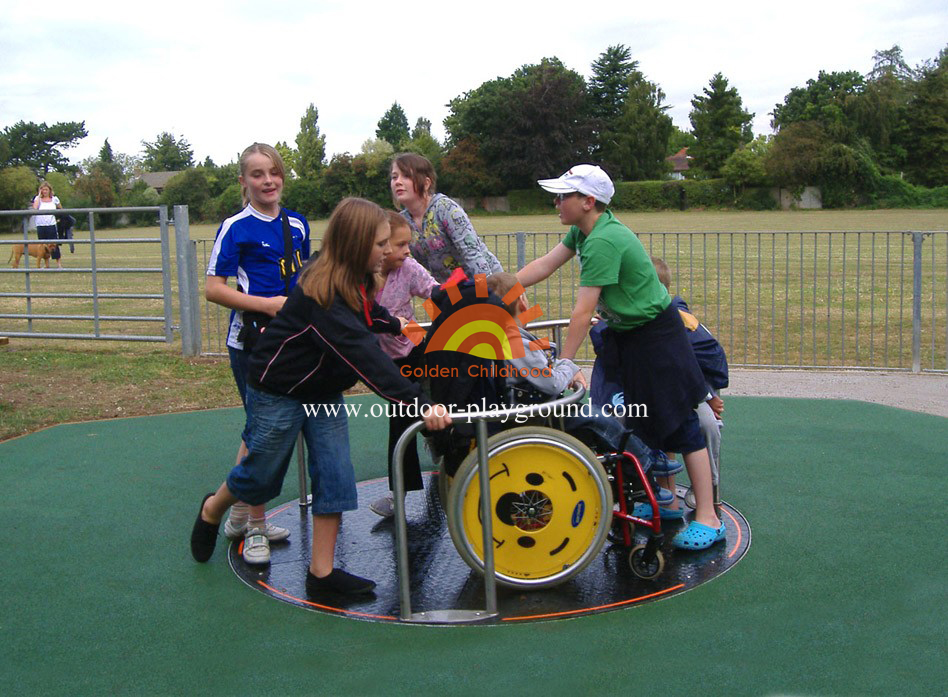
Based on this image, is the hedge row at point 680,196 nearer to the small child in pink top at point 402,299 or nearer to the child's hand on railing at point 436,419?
the small child in pink top at point 402,299

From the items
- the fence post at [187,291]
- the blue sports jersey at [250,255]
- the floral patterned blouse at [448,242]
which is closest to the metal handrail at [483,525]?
the blue sports jersey at [250,255]

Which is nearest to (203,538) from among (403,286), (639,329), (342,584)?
(342,584)

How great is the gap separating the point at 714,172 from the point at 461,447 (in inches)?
2502

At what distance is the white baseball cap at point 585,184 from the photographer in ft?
13.4

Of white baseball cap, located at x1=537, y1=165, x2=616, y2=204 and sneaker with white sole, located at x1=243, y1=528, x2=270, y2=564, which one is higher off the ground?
white baseball cap, located at x1=537, y1=165, x2=616, y2=204

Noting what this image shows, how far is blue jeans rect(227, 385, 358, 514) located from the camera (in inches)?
150

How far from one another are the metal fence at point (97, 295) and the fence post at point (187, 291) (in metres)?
0.01

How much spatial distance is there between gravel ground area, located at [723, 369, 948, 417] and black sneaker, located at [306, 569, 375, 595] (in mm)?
4575

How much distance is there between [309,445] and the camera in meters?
3.89

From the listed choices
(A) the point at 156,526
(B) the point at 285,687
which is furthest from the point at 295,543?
(B) the point at 285,687

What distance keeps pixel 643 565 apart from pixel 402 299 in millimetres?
1774

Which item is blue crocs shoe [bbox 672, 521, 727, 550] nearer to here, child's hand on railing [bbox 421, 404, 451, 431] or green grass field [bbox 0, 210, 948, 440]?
child's hand on railing [bbox 421, 404, 451, 431]

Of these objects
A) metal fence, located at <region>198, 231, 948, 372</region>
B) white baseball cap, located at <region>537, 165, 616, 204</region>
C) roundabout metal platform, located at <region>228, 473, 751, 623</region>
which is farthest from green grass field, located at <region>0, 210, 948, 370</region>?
white baseball cap, located at <region>537, 165, 616, 204</region>

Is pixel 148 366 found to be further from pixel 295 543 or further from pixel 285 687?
pixel 285 687
